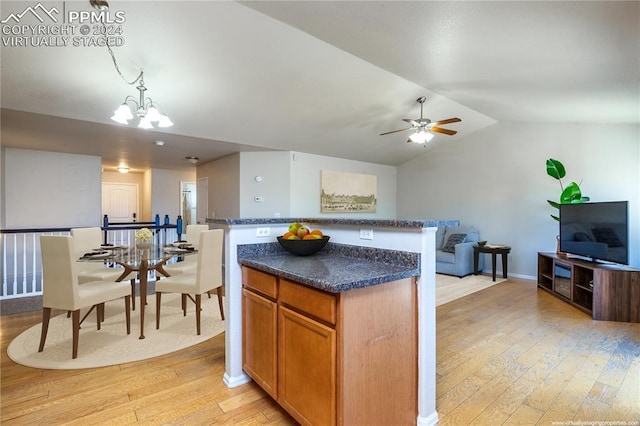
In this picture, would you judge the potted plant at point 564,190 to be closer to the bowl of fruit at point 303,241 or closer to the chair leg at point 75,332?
the bowl of fruit at point 303,241

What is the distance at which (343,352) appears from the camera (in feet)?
4.46

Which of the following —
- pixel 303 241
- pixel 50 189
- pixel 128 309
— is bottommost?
pixel 128 309

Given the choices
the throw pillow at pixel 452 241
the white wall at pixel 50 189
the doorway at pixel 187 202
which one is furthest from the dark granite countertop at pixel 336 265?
the doorway at pixel 187 202

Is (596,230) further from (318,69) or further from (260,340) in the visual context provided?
(260,340)

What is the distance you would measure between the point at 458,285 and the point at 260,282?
13.6 feet

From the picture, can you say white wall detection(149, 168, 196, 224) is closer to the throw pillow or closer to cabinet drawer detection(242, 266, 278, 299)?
the throw pillow

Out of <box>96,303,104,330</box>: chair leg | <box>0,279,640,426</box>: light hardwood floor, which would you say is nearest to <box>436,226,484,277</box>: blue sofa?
<box>0,279,640,426</box>: light hardwood floor

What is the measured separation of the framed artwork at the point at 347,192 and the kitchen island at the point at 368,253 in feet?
14.2

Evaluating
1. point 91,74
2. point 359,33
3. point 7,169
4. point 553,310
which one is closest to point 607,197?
point 553,310

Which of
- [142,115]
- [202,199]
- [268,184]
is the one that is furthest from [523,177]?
[202,199]

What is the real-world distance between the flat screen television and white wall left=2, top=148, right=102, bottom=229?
854 centimetres

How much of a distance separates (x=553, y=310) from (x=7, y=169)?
9089 mm

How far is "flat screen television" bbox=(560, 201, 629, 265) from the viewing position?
345 cm

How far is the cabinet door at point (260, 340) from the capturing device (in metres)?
1.81
